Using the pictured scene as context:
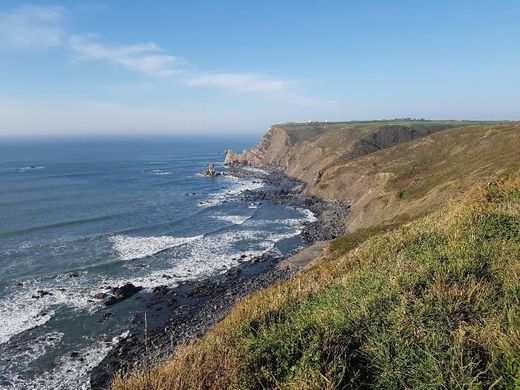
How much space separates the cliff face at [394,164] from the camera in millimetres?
49094

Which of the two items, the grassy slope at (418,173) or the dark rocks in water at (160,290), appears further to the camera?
the grassy slope at (418,173)

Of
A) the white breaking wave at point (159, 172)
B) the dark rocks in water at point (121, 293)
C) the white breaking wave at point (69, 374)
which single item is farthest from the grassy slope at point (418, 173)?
the white breaking wave at point (159, 172)

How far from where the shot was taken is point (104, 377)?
2566 centimetres

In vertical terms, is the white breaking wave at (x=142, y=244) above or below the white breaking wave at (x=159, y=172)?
below

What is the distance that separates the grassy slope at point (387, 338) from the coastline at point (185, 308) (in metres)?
12.1

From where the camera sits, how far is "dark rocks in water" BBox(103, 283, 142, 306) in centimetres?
3675

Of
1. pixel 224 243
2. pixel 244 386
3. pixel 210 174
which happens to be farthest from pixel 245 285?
pixel 210 174

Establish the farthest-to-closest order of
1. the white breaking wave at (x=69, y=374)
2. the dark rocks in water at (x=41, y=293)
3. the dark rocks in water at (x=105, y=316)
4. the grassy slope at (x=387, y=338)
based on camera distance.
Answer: the dark rocks in water at (x=41, y=293)
the dark rocks in water at (x=105, y=316)
the white breaking wave at (x=69, y=374)
the grassy slope at (x=387, y=338)

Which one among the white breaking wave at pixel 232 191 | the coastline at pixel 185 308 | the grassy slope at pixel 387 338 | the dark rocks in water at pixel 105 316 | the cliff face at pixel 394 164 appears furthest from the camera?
the white breaking wave at pixel 232 191

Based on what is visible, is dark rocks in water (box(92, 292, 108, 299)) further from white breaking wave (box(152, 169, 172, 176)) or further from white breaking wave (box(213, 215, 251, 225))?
white breaking wave (box(152, 169, 172, 176))

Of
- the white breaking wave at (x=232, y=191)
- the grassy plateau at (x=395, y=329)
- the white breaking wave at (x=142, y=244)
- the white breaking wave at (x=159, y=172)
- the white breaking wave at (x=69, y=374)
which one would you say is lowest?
the white breaking wave at (x=69, y=374)

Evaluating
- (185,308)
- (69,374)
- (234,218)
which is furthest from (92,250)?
(69,374)

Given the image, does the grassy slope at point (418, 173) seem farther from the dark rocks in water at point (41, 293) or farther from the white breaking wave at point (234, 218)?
the dark rocks in water at point (41, 293)

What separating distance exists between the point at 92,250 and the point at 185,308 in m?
21.3
